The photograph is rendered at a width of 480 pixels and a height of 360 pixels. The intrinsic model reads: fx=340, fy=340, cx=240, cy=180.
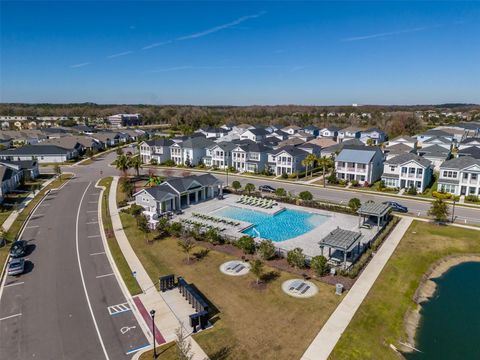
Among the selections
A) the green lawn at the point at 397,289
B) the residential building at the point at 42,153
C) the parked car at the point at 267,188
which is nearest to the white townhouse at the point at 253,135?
the parked car at the point at 267,188

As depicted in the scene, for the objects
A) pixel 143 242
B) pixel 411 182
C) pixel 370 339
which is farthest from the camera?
pixel 411 182

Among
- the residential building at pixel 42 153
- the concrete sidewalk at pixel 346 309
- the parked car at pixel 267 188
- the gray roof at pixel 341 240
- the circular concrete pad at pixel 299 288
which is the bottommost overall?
the concrete sidewalk at pixel 346 309

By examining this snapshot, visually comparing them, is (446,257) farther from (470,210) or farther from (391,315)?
(470,210)

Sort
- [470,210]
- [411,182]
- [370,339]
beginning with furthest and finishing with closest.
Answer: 1. [411,182]
2. [470,210]
3. [370,339]

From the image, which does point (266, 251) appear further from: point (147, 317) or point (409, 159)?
point (409, 159)

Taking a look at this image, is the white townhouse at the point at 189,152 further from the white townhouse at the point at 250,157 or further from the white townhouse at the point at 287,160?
the white townhouse at the point at 287,160

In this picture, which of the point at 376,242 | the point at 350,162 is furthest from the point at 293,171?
the point at 376,242

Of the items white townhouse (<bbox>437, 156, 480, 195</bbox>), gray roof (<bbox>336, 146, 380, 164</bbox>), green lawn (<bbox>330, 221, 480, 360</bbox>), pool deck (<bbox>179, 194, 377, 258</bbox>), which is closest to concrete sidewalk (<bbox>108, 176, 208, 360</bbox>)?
green lawn (<bbox>330, 221, 480, 360</bbox>)
